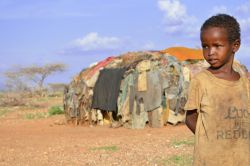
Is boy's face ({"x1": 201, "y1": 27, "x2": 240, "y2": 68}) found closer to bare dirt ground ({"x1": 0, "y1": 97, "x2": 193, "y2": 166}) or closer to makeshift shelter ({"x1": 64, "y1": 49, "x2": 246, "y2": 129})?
bare dirt ground ({"x1": 0, "y1": 97, "x2": 193, "y2": 166})

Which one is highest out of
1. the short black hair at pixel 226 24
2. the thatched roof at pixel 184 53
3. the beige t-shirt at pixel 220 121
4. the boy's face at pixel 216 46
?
the thatched roof at pixel 184 53

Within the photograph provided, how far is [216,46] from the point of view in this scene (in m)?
2.76

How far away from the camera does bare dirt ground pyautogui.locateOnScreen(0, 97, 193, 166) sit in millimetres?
7527

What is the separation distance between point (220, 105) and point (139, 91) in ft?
37.0

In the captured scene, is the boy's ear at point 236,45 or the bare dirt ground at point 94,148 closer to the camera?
the boy's ear at point 236,45

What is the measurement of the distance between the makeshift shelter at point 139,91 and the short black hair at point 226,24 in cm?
1076

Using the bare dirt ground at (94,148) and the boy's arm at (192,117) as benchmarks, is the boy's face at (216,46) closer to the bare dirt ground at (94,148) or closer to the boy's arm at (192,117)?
the boy's arm at (192,117)

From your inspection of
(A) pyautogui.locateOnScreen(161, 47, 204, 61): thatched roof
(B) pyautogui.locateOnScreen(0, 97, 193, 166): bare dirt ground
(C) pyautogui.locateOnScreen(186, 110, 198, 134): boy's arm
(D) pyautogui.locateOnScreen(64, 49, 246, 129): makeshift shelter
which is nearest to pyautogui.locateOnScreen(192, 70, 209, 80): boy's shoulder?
(C) pyautogui.locateOnScreen(186, 110, 198, 134): boy's arm

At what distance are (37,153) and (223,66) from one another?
21.1ft

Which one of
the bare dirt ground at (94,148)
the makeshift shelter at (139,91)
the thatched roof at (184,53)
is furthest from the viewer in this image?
the thatched roof at (184,53)

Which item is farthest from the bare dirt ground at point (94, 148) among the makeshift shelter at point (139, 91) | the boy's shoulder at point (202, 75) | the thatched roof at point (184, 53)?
the boy's shoulder at point (202, 75)

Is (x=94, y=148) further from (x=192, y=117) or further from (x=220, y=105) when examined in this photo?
(x=220, y=105)

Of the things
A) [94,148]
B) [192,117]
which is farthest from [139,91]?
[192,117]

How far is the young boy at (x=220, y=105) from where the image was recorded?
2.71m
